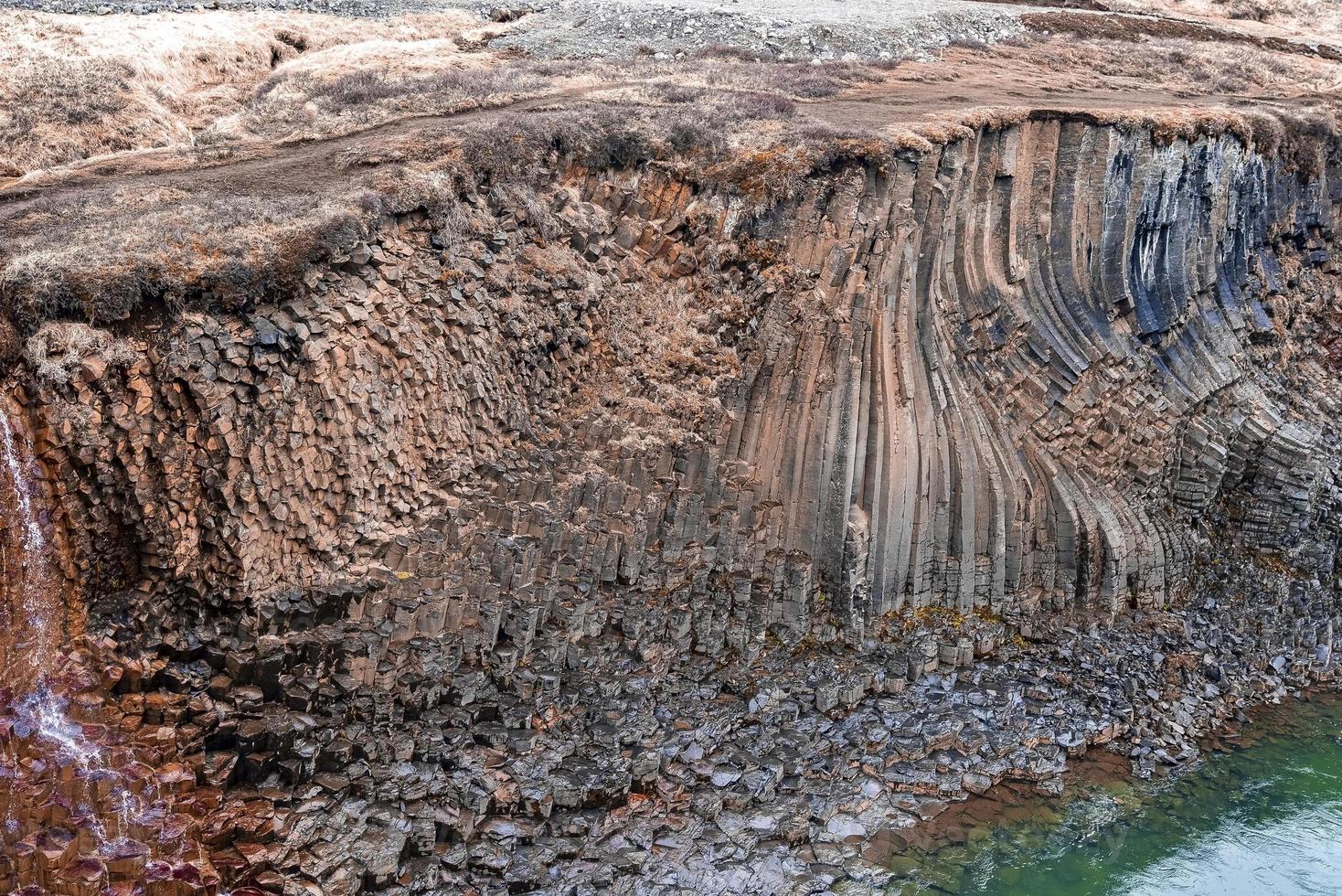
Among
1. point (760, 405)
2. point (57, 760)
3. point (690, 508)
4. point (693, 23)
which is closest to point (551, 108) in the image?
point (760, 405)

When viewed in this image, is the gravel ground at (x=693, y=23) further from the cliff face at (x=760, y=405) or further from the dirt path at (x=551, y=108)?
the cliff face at (x=760, y=405)

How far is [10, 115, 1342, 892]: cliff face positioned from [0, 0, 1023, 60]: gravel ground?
8.86 meters

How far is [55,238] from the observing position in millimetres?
16812

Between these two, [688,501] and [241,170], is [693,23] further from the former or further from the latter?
[688,501]

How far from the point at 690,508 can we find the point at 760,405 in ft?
7.68

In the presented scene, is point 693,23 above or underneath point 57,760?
above

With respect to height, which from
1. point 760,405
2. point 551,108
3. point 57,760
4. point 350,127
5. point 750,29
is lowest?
point 57,760

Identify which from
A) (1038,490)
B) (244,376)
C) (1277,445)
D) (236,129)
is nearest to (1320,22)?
(1277,445)

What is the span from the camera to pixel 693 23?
31.7 meters

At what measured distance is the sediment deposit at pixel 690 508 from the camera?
604 inches

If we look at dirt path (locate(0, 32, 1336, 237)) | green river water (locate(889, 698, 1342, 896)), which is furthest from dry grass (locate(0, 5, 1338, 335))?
green river water (locate(889, 698, 1342, 896))

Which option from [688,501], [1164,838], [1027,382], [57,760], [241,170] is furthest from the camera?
[1027,382]

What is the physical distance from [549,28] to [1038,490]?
729 inches

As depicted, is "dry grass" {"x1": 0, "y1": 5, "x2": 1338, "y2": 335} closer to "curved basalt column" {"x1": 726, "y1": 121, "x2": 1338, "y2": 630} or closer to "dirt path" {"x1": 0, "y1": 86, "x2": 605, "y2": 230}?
"dirt path" {"x1": 0, "y1": 86, "x2": 605, "y2": 230}
